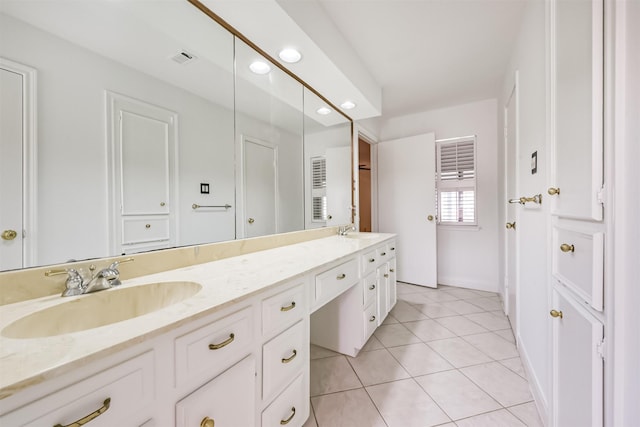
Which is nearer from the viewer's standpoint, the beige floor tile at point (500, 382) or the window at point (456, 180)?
the beige floor tile at point (500, 382)

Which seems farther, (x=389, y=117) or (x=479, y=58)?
(x=389, y=117)

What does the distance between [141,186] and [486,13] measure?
2414 mm

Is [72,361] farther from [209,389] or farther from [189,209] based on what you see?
[189,209]

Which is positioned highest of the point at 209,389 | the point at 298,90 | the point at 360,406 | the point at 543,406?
the point at 298,90

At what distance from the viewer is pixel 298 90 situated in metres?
2.08

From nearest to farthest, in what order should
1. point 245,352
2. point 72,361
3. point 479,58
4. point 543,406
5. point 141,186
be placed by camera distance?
point 72,361 → point 245,352 → point 141,186 → point 543,406 → point 479,58

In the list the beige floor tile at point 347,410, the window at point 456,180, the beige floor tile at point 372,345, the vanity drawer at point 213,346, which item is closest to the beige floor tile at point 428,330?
the beige floor tile at point 372,345

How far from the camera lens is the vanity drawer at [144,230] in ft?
3.39

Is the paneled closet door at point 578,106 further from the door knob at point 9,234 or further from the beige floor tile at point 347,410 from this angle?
the door knob at point 9,234

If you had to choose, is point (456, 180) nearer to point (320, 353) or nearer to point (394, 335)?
point (394, 335)

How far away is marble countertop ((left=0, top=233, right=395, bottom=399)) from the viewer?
449 mm

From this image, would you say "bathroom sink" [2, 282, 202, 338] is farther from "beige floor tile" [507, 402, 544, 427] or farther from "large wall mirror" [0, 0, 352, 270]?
"beige floor tile" [507, 402, 544, 427]

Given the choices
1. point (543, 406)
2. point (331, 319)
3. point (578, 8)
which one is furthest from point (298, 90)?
point (543, 406)

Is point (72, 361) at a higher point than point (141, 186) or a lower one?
lower
